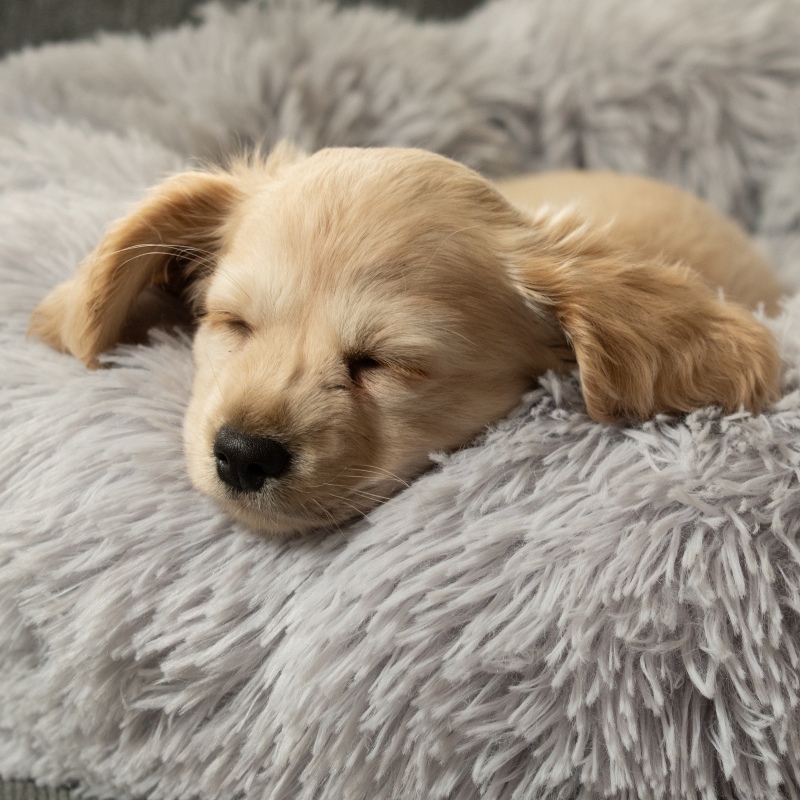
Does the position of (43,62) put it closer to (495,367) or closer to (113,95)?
(113,95)

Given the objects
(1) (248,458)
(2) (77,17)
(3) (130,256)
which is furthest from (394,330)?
(2) (77,17)

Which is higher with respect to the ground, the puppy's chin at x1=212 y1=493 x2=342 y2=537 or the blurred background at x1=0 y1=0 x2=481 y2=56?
the blurred background at x1=0 y1=0 x2=481 y2=56

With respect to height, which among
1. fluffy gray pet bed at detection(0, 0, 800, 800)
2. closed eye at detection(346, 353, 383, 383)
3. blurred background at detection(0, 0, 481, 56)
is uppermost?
blurred background at detection(0, 0, 481, 56)

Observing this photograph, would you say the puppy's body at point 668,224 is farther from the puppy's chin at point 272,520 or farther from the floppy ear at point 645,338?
the puppy's chin at point 272,520

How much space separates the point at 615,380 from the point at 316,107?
102cm

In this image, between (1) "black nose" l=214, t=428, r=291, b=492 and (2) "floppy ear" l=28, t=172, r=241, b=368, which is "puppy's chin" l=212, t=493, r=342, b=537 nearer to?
(1) "black nose" l=214, t=428, r=291, b=492

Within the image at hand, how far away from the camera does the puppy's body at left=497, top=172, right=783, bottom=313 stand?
1.29m

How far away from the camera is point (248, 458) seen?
0.86 metres

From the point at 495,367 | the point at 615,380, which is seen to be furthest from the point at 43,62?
the point at 615,380

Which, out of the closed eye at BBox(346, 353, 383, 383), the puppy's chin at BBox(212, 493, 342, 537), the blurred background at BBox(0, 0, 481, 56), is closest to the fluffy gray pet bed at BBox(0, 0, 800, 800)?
the puppy's chin at BBox(212, 493, 342, 537)

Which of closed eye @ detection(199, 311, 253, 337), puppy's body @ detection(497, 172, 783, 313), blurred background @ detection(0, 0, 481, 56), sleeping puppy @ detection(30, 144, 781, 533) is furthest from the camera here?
blurred background @ detection(0, 0, 481, 56)

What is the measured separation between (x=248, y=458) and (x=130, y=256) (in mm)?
370

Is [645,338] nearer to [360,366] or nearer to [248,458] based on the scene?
[360,366]

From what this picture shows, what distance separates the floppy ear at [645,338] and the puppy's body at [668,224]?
7.8 inches
